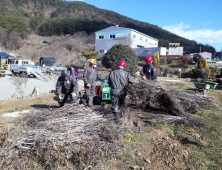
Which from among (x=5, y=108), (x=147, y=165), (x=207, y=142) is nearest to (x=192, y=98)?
(x=207, y=142)

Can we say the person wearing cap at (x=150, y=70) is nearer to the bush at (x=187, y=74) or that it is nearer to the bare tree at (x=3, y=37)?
the bush at (x=187, y=74)

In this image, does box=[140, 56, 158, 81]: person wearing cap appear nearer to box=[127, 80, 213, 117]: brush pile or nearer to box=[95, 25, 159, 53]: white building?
box=[127, 80, 213, 117]: brush pile

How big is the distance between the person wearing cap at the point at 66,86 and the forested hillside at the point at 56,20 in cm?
4686

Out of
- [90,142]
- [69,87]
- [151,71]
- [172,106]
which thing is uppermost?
[151,71]

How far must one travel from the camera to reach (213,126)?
178 inches

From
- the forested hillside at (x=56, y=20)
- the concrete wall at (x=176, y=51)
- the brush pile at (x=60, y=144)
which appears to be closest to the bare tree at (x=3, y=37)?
the forested hillside at (x=56, y=20)

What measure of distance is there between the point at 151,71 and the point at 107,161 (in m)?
3.60

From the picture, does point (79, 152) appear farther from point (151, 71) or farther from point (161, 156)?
point (151, 71)

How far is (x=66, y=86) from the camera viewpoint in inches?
201

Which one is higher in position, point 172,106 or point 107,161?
point 172,106

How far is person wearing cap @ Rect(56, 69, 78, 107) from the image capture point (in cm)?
502

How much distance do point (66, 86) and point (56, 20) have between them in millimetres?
63480

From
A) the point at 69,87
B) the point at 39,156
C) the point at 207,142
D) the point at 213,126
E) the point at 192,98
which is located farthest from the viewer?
the point at 192,98

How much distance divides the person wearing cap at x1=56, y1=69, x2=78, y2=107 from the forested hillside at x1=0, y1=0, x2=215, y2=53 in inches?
1845
